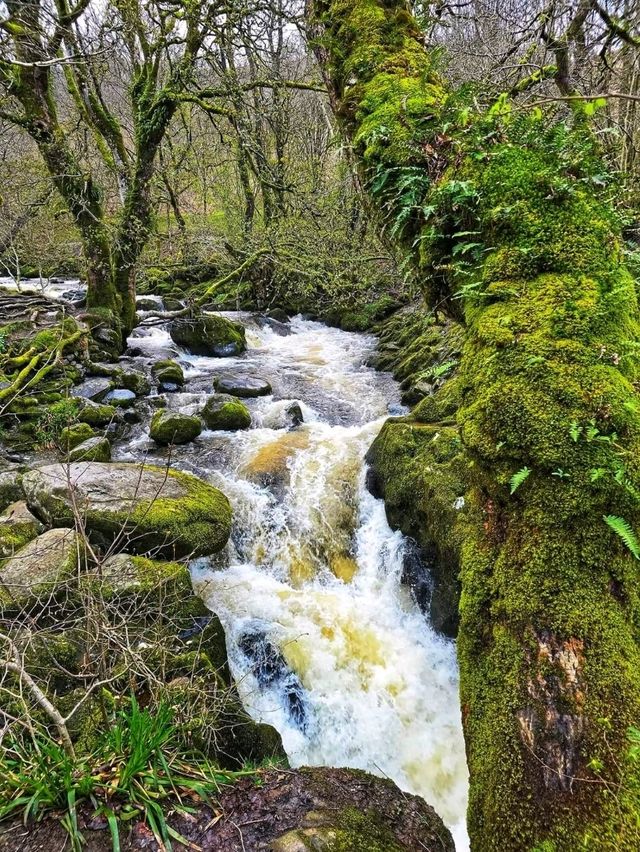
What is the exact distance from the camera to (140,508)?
5570mm

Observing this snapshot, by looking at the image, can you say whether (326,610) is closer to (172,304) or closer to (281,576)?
(281,576)

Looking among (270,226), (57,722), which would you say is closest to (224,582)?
(57,722)

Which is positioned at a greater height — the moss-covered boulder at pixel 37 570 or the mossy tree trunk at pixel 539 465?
the mossy tree trunk at pixel 539 465

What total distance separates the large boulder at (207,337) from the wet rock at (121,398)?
434cm

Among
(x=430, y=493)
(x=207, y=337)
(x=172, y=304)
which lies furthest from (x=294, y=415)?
(x=172, y=304)

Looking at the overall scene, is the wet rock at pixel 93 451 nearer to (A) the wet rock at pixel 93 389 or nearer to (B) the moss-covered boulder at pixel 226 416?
(A) the wet rock at pixel 93 389

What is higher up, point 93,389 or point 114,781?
point 114,781

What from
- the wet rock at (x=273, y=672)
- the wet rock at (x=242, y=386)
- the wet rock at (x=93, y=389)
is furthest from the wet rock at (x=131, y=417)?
the wet rock at (x=273, y=672)

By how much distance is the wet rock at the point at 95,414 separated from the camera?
28.8 feet

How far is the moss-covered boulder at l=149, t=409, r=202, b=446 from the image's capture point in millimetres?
8719

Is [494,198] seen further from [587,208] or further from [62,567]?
[62,567]

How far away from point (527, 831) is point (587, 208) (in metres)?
2.41

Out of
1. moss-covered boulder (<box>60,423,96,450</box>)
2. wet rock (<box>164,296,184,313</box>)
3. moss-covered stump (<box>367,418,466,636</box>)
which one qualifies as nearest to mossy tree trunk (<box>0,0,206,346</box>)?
wet rock (<box>164,296,184,313</box>)

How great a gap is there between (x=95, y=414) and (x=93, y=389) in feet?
4.42
